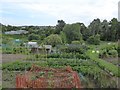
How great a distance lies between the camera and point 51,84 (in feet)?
19.7

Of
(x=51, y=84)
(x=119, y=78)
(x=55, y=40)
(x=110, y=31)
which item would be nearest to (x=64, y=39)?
(x=55, y=40)

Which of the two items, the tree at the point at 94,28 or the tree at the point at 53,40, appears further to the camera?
the tree at the point at 94,28

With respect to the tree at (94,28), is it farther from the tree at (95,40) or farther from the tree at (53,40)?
the tree at (53,40)

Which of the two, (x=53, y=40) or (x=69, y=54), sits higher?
(x=53, y=40)

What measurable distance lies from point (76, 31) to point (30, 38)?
16.1 feet

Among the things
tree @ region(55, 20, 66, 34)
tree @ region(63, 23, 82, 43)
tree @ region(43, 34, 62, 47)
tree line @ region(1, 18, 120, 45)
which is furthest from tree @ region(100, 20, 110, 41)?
tree @ region(43, 34, 62, 47)

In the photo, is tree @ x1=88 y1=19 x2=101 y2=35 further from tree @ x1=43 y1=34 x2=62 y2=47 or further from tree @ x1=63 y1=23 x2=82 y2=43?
tree @ x1=43 y1=34 x2=62 y2=47

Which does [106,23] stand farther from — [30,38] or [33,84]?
[33,84]

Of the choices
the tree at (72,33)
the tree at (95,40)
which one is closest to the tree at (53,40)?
the tree at (72,33)

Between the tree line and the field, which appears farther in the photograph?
the tree line

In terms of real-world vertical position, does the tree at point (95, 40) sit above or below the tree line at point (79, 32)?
below

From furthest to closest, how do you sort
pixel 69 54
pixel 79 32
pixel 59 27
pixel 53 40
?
pixel 59 27 < pixel 79 32 < pixel 53 40 < pixel 69 54

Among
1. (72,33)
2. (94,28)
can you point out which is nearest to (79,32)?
(72,33)

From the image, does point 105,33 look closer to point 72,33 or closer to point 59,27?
point 72,33
